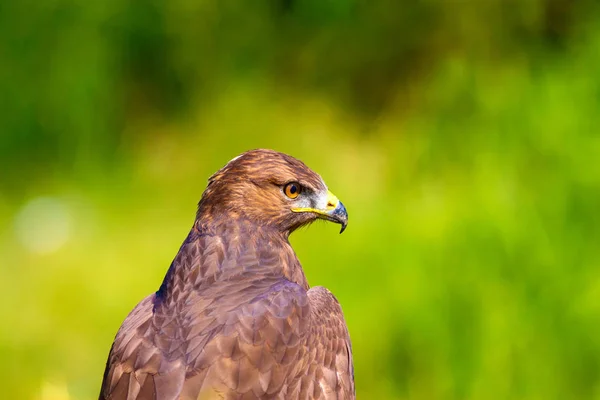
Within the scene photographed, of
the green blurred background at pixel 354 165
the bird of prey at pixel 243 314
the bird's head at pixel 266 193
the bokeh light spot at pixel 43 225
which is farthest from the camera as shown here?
the bokeh light spot at pixel 43 225

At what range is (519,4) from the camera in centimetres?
888

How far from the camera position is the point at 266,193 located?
3.71 meters

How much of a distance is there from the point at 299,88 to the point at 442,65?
1.26 metres

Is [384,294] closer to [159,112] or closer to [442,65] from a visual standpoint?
[442,65]

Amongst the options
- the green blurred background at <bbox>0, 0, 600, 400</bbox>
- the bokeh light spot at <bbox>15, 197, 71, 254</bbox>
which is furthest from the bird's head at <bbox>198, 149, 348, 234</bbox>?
the bokeh light spot at <bbox>15, 197, 71, 254</bbox>

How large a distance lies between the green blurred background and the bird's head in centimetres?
228

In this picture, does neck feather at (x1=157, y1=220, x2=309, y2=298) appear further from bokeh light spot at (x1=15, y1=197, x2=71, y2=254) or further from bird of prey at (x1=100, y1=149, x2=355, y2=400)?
bokeh light spot at (x1=15, y1=197, x2=71, y2=254)

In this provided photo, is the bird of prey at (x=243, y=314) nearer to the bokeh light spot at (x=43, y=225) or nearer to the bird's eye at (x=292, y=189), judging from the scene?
the bird's eye at (x=292, y=189)

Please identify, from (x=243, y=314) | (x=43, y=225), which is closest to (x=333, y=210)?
(x=243, y=314)

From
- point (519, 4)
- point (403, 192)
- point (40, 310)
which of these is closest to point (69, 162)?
point (40, 310)

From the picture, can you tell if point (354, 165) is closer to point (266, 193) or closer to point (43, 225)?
point (43, 225)

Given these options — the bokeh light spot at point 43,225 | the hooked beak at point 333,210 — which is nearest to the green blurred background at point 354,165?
the bokeh light spot at point 43,225

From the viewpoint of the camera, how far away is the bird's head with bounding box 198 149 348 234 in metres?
3.69

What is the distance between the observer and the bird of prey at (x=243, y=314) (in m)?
3.15
